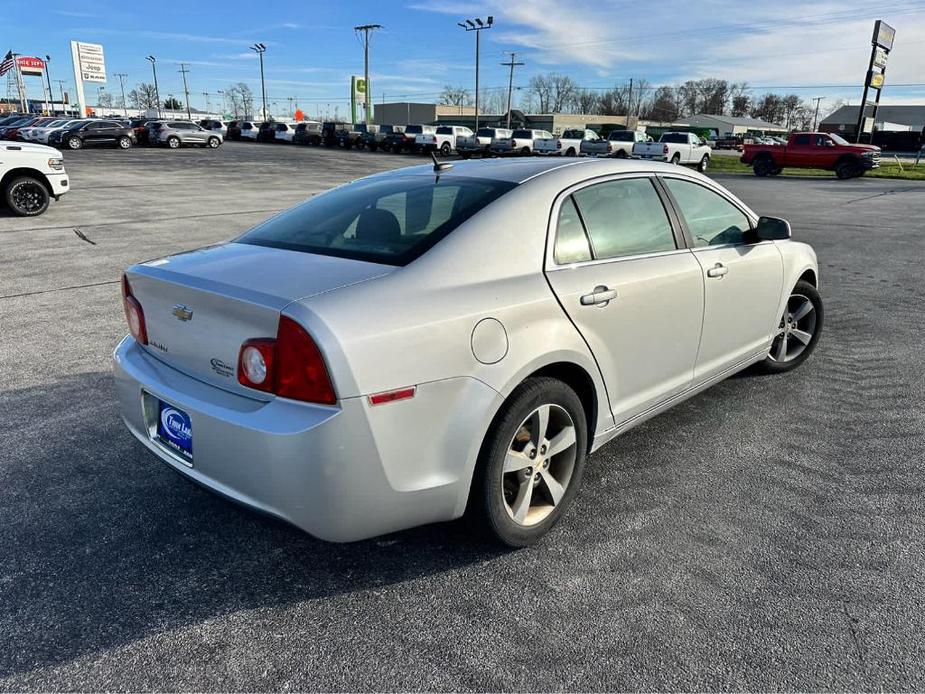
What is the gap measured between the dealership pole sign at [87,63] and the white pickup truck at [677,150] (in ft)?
232

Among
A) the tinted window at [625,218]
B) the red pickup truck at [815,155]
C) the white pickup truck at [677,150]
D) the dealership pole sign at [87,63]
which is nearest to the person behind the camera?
the tinted window at [625,218]

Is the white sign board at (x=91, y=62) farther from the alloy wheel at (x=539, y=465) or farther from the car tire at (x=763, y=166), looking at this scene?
the alloy wheel at (x=539, y=465)

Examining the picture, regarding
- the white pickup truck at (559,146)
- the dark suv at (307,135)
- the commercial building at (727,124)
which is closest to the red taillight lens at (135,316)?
the white pickup truck at (559,146)

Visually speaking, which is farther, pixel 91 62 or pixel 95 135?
pixel 91 62

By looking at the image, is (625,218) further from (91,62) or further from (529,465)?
(91,62)

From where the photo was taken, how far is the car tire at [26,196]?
11.9 m

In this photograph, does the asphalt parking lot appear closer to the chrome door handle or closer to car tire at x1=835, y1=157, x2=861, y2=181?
the chrome door handle

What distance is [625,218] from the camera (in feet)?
10.8

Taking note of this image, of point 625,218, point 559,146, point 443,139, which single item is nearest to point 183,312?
point 625,218

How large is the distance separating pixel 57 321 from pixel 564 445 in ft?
16.6

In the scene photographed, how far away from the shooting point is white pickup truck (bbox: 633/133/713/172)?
3219 cm

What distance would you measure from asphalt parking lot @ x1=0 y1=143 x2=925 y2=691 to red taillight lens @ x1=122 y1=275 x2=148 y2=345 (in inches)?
31.2

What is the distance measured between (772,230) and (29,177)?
1259cm

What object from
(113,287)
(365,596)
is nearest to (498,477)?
(365,596)
